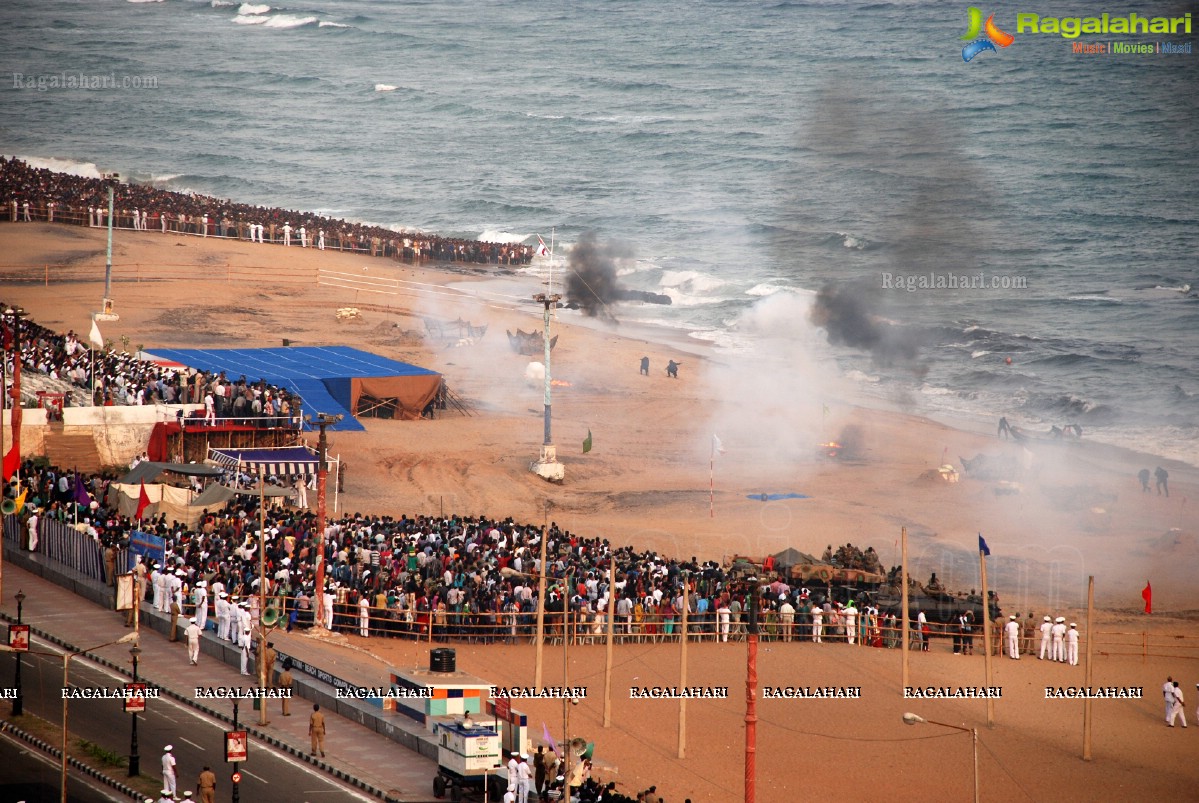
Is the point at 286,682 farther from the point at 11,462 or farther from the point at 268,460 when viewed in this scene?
the point at 268,460

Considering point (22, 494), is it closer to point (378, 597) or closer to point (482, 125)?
point (378, 597)

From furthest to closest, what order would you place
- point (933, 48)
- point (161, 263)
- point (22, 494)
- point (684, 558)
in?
point (933, 48) → point (161, 263) → point (684, 558) → point (22, 494)

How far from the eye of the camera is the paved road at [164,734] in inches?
862

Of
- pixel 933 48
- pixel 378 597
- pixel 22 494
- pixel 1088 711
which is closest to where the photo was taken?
pixel 1088 711

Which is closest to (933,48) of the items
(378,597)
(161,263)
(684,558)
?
(161,263)

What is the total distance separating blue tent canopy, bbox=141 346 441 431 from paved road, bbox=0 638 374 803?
1679 centimetres

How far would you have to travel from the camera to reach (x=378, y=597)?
29672 millimetres

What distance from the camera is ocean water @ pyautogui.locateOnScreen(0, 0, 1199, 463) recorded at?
7388cm

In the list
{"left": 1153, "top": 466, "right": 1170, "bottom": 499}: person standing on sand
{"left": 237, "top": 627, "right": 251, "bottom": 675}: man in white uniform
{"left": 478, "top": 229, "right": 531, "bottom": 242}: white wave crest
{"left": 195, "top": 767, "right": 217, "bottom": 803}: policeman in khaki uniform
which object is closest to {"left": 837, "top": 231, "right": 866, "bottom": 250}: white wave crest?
{"left": 478, "top": 229, "right": 531, "bottom": 242}: white wave crest

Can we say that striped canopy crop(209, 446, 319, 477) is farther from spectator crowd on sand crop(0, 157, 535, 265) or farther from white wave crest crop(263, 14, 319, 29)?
white wave crest crop(263, 14, 319, 29)

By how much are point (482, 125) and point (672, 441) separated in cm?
8812

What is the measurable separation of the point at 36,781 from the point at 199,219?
5513cm

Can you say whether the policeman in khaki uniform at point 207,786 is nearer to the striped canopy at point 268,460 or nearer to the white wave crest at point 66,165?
the striped canopy at point 268,460

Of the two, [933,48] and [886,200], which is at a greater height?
[933,48]
